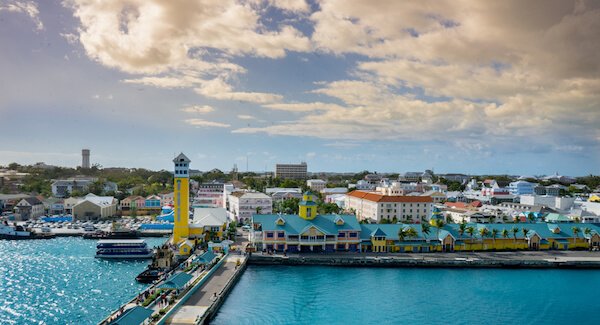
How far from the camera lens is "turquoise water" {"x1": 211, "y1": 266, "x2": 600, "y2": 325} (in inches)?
1081

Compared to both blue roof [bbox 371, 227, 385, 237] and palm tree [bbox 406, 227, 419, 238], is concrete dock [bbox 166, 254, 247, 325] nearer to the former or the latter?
blue roof [bbox 371, 227, 385, 237]

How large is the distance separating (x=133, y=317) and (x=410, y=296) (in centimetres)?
1971

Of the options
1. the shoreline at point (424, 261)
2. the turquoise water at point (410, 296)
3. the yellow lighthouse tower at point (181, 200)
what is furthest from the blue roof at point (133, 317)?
the yellow lighthouse tower at point (181, 200)

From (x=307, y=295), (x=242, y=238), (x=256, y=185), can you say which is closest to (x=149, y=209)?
(x=242, y=238)

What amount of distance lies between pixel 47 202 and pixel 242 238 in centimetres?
4301

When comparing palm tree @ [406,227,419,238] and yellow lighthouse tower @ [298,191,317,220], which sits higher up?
yellow lighthouse tower @ [298,191,317,220]

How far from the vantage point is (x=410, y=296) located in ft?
105

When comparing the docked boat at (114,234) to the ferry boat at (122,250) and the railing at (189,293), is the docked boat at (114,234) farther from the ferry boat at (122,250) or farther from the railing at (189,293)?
the railing at (189,293)

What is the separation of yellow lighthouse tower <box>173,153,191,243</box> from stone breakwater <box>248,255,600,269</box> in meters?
9.85

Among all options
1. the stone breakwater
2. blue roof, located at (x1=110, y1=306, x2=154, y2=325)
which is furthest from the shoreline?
blue roof, located at (x1=110, y1=306, x2=154, y2=325)

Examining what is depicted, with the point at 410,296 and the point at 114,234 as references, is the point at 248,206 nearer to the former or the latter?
the point at 114,234

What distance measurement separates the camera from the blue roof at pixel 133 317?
2109 centimetres

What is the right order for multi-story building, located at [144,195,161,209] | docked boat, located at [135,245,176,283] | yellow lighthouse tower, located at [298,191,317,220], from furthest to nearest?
multi-story building, located at [144,195,161,209], yellow lighthouse tower, located at [298,191,317,220], docked boat, located at [135,245,176,283]

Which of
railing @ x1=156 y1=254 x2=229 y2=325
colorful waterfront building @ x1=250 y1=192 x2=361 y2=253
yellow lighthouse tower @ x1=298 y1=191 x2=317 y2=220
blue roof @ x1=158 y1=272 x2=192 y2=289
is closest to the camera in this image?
railing @ x1=156 y1=254 x2=229 y2=325
